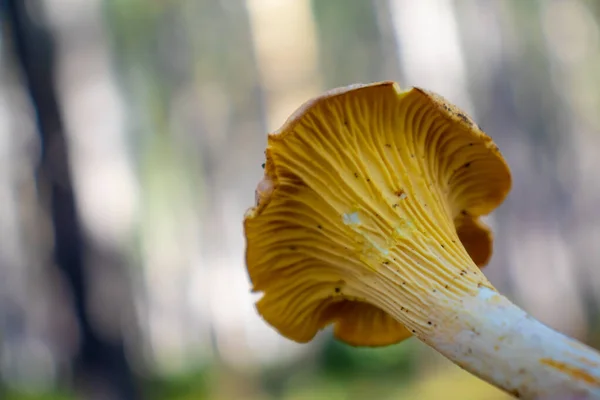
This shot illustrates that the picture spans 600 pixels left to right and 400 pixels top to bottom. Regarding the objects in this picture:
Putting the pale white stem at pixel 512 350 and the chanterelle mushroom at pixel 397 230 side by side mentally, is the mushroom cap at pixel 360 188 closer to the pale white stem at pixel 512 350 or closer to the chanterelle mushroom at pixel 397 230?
the chanterelle mushroom at pixel 397 230

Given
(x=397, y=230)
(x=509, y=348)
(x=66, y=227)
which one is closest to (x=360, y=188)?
(x=397, y=230)

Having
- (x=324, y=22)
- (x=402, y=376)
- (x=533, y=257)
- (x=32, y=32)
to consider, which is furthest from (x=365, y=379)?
(x=324, y=22)

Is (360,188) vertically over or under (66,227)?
over

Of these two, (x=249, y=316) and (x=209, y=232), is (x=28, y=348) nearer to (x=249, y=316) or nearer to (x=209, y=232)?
(x=209, y=232)

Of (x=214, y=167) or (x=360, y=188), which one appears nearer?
(x=360, y=188)

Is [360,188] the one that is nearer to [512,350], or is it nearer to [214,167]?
[512,350]

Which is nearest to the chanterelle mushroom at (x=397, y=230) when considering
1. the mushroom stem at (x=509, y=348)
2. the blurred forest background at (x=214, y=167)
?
the mushroom stem at (x=509, y=348)

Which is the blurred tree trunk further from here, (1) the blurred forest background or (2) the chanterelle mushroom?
(2) the chanterelle mushroom
